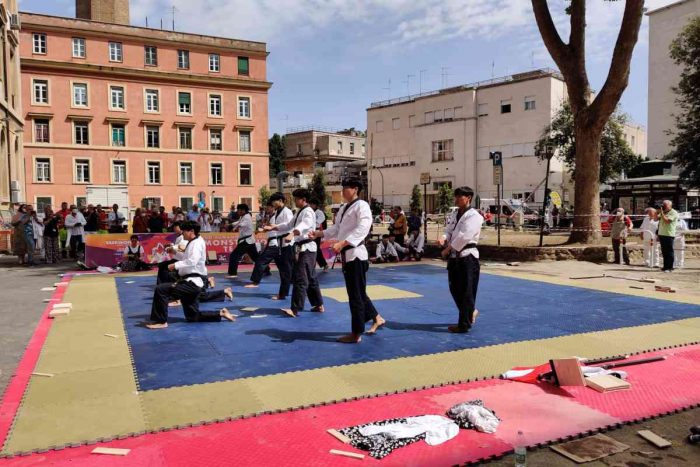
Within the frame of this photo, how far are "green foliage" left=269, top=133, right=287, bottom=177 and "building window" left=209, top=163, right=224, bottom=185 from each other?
107 feet

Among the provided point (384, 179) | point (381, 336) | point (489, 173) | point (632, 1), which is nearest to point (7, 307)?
point (381, 336)

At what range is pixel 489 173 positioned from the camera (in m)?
51.8

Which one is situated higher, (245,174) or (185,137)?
(185,137)

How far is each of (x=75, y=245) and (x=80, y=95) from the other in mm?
27255

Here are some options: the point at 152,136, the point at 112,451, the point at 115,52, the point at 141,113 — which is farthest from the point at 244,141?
the point at 112,451

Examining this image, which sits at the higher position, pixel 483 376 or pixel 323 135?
pixel 323 135

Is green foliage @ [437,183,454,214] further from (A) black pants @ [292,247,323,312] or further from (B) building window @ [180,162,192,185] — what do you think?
(A) black pants @ [292,247,323,312]

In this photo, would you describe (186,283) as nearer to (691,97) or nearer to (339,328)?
(339,328)

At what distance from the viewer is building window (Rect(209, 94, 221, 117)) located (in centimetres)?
4372

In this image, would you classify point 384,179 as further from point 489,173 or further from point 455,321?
point 455,321

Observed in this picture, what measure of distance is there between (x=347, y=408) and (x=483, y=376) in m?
1.53

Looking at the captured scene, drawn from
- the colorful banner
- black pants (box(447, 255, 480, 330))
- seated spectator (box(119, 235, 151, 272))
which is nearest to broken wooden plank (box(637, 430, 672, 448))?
black pants (box(447, 255, 480, 330))

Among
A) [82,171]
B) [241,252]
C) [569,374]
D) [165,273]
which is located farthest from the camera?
[82,171]

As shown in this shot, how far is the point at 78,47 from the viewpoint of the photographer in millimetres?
39562
